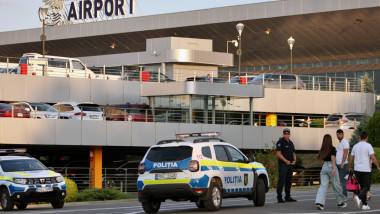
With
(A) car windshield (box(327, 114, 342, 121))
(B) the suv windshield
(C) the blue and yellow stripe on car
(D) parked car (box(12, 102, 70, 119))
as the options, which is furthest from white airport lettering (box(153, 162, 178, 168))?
(A) car windshield (box(327, 114, 342, 121))

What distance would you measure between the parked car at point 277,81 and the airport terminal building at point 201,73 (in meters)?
0.45

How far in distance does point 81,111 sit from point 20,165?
22.1m

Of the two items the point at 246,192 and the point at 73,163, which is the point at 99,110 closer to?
the point at 73,163

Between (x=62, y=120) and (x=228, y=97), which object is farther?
(x=228, y=97)

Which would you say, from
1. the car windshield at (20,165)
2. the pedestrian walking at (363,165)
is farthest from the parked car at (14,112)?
the pedestrian walking at (363,165)

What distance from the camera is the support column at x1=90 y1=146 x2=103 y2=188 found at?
47219mm

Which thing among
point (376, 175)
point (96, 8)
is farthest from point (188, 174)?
point (96, 8)

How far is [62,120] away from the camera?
4647cm

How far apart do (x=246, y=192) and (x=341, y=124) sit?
36483mm

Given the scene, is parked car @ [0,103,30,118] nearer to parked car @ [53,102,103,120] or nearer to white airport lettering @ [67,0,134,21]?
parked car @ [53,102,103,120]

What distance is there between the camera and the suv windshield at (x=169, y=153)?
1986 centimetres

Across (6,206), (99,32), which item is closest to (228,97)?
(6,206)

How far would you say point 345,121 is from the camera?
2247 inches

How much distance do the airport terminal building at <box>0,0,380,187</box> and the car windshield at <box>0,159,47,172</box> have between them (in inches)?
782
